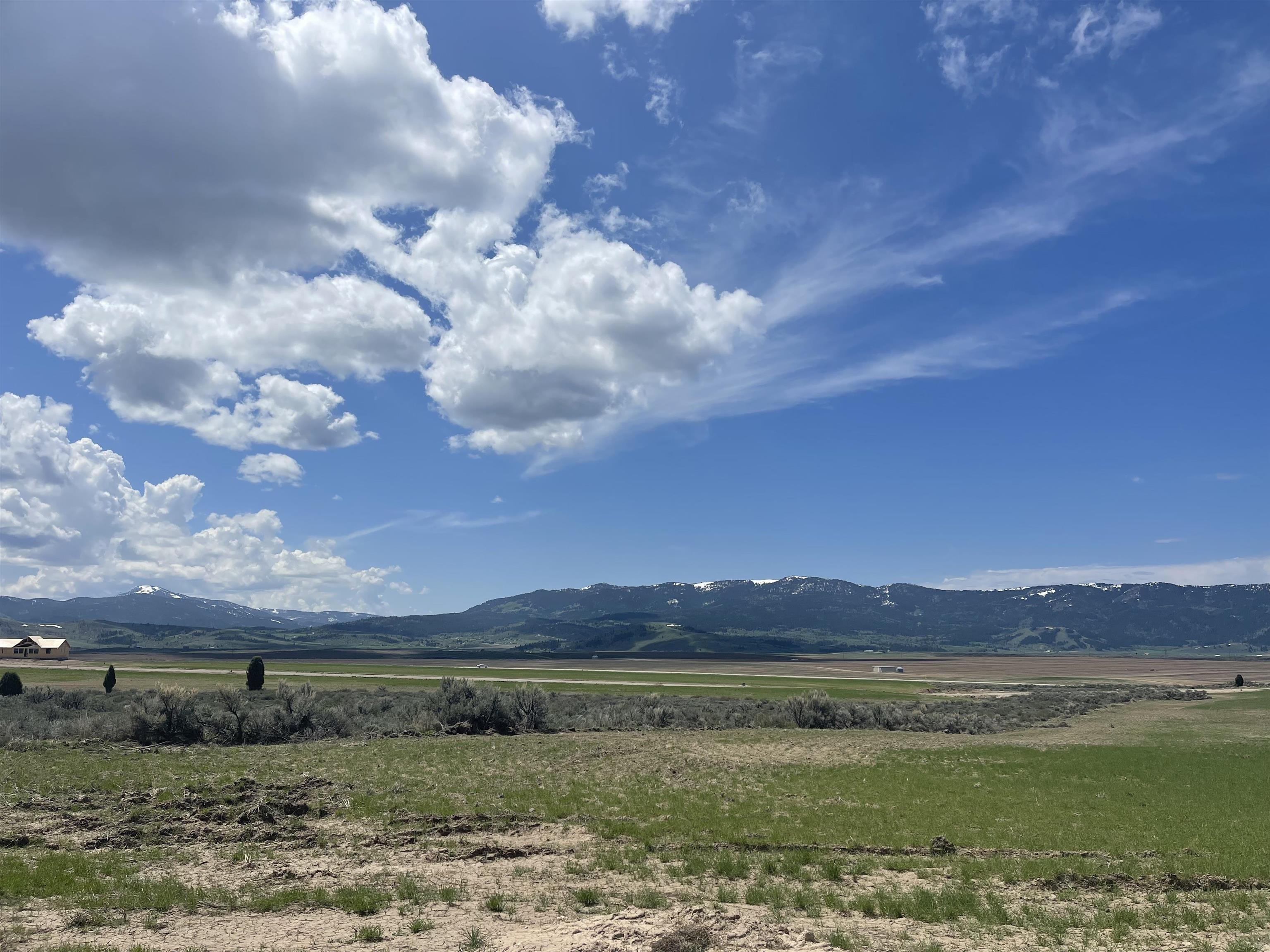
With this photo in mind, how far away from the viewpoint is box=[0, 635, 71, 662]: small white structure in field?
13512 cm

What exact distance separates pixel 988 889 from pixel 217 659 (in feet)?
562

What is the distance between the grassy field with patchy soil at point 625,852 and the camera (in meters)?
12.0

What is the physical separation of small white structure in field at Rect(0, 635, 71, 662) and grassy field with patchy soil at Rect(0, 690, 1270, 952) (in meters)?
139

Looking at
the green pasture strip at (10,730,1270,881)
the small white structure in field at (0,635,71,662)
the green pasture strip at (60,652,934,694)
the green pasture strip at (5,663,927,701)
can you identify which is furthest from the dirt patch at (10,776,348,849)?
the small white structure in field at (0,635,71,662)

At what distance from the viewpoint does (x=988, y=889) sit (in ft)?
48.3

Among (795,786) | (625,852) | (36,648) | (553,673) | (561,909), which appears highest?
(561,909)

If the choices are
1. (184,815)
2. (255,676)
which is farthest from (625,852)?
(255,676)

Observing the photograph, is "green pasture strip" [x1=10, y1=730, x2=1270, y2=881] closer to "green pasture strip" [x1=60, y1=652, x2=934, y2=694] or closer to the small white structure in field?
"green pasture strip" [x1=60, y1=652, x2=934, y2=694]

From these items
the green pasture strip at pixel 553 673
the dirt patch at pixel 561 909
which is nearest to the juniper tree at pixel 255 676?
the green pasture strip at pixel 553 673

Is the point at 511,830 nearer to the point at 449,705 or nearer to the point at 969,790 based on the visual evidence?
the point at 969,790

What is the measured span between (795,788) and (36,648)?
16868 centimetres

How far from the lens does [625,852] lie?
667 inches

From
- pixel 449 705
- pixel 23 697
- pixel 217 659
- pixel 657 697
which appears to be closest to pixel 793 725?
pixel 657 697

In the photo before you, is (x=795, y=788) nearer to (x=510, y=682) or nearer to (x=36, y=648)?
(x=510, y=682)
